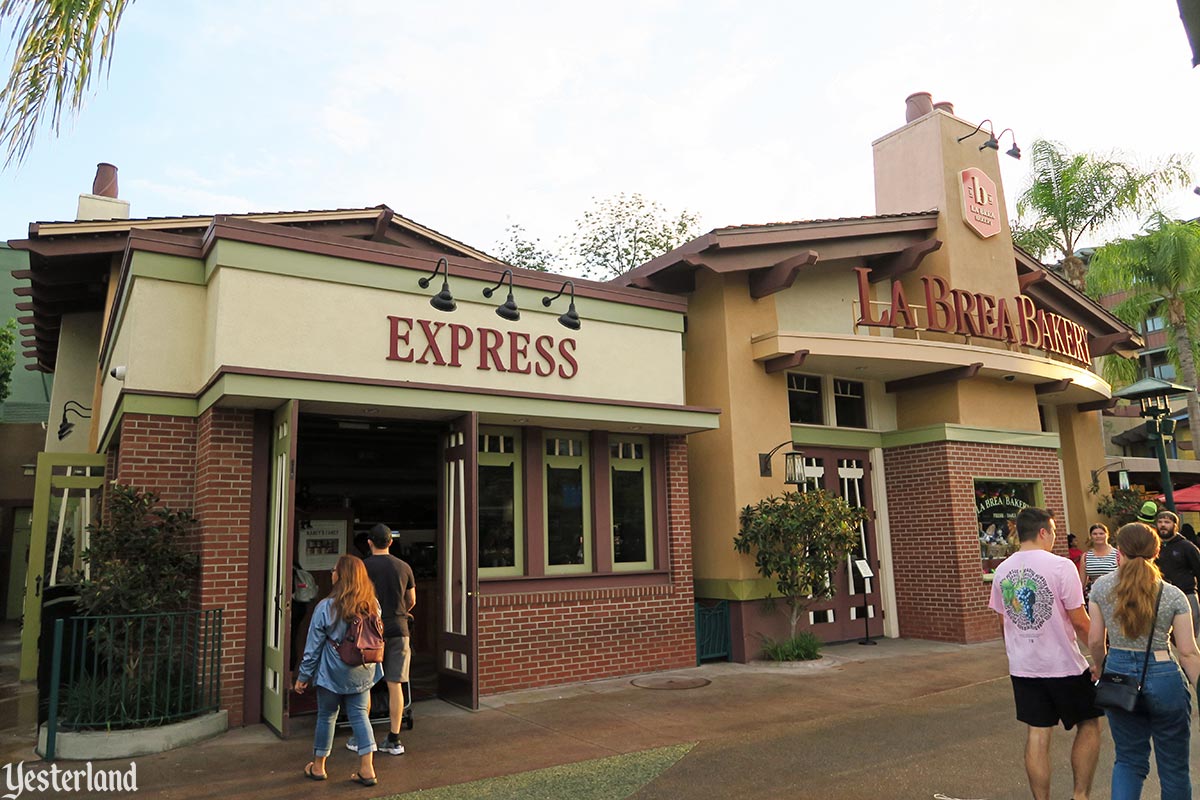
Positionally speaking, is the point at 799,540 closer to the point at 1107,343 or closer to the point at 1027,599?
the point at 1027,599

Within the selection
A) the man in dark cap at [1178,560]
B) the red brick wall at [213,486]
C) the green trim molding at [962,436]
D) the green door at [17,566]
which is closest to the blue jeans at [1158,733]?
the man in dark cap at [1178,560]

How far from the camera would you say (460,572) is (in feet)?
28.5

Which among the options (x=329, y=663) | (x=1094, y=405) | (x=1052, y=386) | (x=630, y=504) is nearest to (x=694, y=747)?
(x=329, y=663)

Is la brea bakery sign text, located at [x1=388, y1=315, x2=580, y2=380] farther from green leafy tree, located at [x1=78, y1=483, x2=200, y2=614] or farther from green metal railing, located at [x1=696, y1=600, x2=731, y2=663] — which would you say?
green metal railing, located at [x1=696, y1=600, x2=731, y2=663]

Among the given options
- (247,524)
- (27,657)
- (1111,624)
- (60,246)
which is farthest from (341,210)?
(1111,624)

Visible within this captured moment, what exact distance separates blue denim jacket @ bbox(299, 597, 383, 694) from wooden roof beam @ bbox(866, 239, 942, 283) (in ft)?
32.5

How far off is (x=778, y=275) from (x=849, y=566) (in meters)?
4.53

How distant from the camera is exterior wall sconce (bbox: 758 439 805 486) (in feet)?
36.2

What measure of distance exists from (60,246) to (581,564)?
320 inches

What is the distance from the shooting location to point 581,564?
10141 mm

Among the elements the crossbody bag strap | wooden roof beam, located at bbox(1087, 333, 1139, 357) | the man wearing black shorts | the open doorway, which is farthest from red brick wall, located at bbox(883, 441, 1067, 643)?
the man wearing black shorts

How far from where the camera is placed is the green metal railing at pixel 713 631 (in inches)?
432

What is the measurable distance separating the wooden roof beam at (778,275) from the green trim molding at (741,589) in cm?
394

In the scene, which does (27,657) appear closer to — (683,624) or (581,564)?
(581,564)
